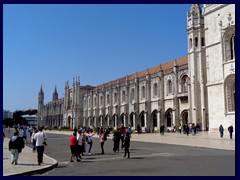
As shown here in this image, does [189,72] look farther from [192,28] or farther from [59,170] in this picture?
[59,170]

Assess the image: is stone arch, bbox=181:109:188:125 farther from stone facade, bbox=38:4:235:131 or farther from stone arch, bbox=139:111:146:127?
stone arch, bbox=139:111:146:127

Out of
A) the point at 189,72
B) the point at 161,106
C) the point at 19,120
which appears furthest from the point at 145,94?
the point at 19,120

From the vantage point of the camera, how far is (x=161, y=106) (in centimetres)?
5128

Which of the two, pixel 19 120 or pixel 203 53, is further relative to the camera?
pixel 19 120

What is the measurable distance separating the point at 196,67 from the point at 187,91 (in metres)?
4.91

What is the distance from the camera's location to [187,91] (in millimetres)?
45906

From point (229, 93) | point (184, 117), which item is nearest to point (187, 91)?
point (184, 117)

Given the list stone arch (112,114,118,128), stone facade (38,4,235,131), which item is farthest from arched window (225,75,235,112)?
stone arch (112,114,118,128)

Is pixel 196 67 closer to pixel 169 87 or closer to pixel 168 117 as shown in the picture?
pixel 169 87

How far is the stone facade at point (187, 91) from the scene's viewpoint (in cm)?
3262

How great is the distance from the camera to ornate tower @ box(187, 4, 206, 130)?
40.9 m

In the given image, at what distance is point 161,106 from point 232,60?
828 inches

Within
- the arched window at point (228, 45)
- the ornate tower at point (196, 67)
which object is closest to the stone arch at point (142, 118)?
the ornate tower at point (196, 67)
